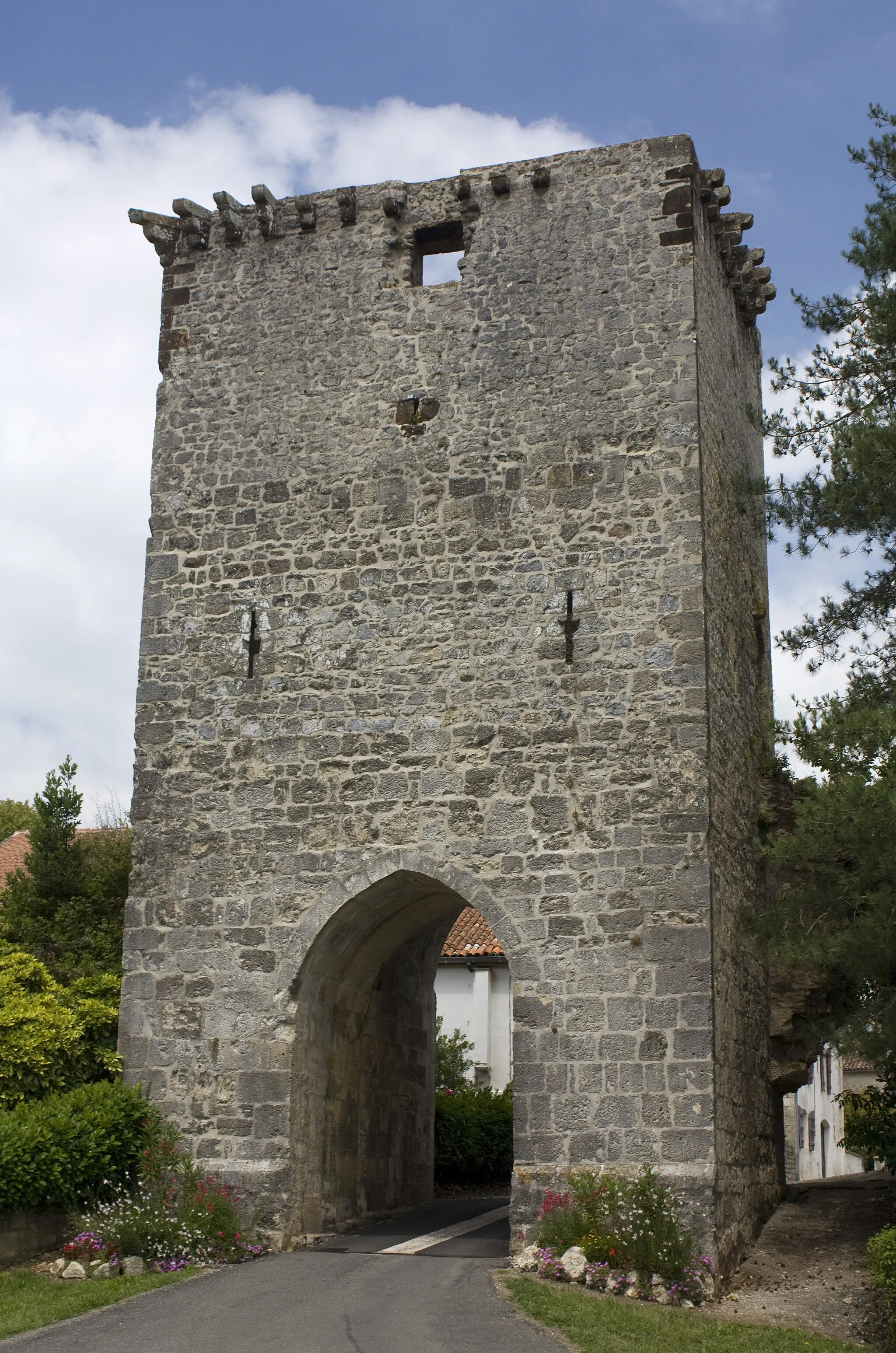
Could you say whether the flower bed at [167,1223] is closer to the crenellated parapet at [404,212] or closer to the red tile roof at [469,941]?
the crenellated parapet at [404,212]

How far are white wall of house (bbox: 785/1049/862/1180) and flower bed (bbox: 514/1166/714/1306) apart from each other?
11.7 metres

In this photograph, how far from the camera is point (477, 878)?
10.9 m

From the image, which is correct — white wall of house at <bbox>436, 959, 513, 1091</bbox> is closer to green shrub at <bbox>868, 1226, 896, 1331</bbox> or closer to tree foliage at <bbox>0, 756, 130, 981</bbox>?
tree foliage at <bbox>0, 756, 130, 981</bbox>

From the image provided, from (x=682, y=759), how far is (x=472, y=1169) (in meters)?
8.03

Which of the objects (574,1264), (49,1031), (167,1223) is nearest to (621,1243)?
(574,1264)

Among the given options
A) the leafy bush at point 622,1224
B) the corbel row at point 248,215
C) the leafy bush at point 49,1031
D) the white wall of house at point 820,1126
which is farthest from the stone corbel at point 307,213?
the white wall of house at point 820,1126

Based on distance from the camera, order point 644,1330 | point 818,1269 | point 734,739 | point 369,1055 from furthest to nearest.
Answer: point 369,1055
point 734,739
point 818,1269
point 644,1330

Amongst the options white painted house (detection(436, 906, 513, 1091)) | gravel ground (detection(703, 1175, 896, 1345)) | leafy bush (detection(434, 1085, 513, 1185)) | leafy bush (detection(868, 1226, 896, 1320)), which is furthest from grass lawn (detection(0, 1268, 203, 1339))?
white painted house (detection(436, 906, 513, 1091))

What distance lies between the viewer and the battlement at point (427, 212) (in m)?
12.0

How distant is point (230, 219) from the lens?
1296cm

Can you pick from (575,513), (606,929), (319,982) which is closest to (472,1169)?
(319,982)

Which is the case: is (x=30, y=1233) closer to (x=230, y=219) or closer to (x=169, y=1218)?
(x=169, y=1218)

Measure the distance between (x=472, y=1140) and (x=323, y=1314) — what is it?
331 inches

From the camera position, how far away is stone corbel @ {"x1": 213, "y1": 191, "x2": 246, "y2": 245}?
13.0 m
